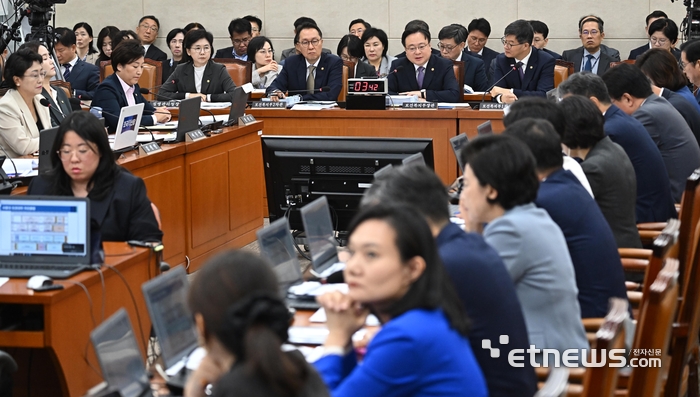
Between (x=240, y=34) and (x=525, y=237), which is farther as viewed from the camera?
(x=240, y=34)

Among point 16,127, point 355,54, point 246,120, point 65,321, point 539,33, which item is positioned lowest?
point 65,321

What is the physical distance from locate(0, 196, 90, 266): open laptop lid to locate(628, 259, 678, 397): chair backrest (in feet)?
5.76

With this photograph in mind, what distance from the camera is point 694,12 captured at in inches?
307

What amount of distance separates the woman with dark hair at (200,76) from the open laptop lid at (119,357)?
5370mm

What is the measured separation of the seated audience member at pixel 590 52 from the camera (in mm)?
9680

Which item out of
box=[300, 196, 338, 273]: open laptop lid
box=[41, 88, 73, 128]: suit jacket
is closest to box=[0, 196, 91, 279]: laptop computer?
box=[300, 196, 338, 273]: open laptop lid

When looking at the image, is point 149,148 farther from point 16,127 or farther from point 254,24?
point 254,24

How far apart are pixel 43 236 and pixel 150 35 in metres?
8.70

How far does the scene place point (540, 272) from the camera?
8.25 ft

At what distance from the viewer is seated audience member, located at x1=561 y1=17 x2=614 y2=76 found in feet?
31.8

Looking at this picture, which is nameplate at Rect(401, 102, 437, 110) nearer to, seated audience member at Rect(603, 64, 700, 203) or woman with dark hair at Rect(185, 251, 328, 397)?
seated audience member at Rect(603, 64, 700, 203)

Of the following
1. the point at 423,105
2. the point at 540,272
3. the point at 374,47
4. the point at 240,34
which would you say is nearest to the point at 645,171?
the point at 540,272

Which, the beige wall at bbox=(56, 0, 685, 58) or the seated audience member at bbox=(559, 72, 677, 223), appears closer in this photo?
the seated audience member at bbox=(559, 72, 677, 223)

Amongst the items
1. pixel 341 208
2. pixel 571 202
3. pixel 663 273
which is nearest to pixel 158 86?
pixel 341 208
